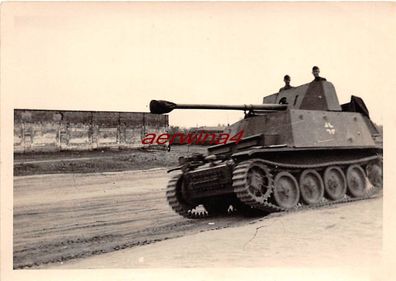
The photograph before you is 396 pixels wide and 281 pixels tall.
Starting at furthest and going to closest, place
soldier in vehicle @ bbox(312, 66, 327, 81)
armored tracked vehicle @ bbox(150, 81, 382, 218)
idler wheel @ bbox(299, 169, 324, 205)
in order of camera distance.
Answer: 1. idler wheel @ bbox(299, 169, 324, 205)
2. soldier in vehicle @ bbox(312, 66, 327, 81)
3. armored tracked vehicle @ bbox(150, 81, 382, 218)

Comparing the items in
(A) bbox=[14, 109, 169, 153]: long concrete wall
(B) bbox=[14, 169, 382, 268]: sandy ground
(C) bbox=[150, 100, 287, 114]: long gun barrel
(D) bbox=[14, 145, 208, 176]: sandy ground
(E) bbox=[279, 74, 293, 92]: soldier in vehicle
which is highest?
(E) bbox=[279, 74, 293, 92]: soldier in vehicle

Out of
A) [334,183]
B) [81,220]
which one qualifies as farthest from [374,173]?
[81,220]

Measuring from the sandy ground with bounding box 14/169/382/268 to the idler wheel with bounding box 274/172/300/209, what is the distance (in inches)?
18.4

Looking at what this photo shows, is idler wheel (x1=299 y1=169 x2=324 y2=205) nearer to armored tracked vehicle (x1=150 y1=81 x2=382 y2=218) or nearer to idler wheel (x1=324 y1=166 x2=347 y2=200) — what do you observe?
armored tracked vehicle (x1=150 y1=81 x2=382 y2=218)

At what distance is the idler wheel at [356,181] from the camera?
11.9 metres

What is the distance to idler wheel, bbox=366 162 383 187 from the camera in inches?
460

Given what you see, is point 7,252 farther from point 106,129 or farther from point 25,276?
point 106,129

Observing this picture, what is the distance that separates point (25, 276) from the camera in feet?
29.3

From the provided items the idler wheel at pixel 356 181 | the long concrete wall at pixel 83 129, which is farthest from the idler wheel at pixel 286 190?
the long concrete wall at pixel 83 129

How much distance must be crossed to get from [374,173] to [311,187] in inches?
70.8

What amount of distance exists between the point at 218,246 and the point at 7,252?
3.74 m

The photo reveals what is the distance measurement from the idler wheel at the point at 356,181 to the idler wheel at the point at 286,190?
5.57 feet

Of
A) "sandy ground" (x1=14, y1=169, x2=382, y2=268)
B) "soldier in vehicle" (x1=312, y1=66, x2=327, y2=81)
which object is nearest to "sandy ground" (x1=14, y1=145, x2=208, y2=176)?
"sandy ground" (x1=14, y1=169, x2=382, y2=268)

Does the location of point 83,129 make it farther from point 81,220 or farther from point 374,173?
point 374,173
